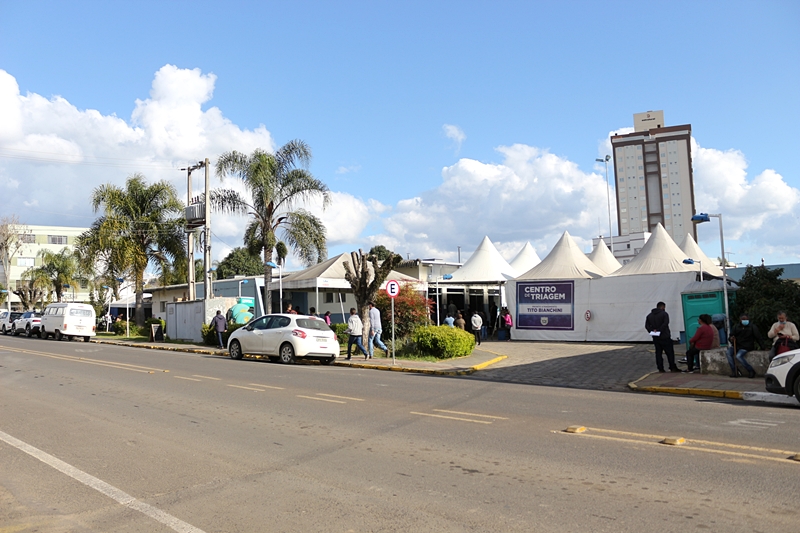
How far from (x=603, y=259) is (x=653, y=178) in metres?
84.9

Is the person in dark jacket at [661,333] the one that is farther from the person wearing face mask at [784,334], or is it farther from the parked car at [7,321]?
the parked car at [7,321]

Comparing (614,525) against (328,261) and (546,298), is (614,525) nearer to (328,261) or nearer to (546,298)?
(546,298)

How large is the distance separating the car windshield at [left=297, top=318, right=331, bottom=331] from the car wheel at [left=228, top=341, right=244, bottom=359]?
2.96m

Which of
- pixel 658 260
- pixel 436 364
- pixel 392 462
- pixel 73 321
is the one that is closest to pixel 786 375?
pixel 392 462

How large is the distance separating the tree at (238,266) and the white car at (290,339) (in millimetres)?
58735

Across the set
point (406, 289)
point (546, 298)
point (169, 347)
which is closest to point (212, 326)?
point (169, 347)

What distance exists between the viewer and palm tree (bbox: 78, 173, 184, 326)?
35.6m

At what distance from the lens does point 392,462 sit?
688cm

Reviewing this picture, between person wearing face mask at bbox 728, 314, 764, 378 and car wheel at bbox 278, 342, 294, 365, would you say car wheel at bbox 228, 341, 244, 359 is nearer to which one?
car wheel at bbox 278, 342, 294, 365

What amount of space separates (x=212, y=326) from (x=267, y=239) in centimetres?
460

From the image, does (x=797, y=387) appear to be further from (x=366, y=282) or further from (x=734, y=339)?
(x=366, y=282)

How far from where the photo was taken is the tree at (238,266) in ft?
261

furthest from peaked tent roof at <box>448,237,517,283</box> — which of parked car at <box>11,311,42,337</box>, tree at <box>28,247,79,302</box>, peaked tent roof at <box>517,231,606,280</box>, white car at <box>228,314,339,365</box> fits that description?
tree at <box>28,247,79,302</box>

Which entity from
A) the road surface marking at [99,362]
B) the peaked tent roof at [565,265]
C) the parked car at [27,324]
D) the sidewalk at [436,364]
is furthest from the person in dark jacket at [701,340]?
the parked car at [27,324]
